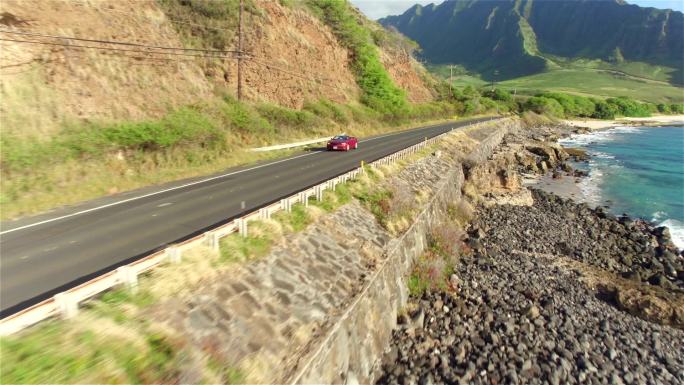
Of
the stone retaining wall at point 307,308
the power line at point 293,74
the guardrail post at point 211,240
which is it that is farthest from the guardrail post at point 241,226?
the power line at point 293,74

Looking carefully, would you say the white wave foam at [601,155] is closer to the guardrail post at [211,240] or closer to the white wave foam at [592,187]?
the white wave foam at [592,187]

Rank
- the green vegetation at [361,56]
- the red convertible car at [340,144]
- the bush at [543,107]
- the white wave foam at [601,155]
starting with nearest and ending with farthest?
the red convertible car at [340,144]
the green vegetation at [361,56]
the white wave foam at [601,155]
the bush at [543,107]

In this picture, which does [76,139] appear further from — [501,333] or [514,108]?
[514,108]

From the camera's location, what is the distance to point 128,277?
8.15 m

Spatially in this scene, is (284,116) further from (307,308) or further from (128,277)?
(128,277)

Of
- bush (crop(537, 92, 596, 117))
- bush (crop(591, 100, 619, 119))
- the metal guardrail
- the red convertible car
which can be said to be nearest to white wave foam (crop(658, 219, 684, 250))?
the red convertible car

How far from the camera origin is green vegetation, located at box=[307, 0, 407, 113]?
199 ft

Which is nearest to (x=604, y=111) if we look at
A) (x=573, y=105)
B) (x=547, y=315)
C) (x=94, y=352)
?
(x=573, y=105)

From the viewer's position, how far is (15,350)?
19.9 feet

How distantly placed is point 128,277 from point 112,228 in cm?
539

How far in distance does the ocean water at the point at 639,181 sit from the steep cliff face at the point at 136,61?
3091cm

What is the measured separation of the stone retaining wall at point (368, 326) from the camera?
353 inches

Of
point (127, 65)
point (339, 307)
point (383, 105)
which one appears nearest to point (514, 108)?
point (383, 105)

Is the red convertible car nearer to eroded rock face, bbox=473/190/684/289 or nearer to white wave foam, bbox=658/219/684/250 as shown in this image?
eroded rock face, bbox=473/190/684/289
